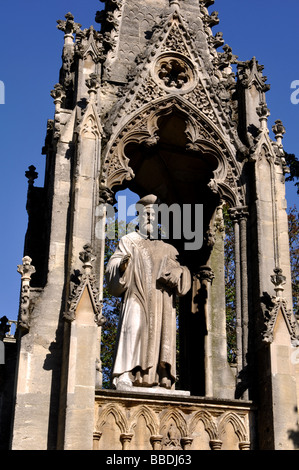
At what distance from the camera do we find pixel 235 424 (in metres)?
13.7

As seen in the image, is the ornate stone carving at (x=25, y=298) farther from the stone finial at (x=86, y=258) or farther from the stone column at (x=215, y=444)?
the stone column at (x=215, y=444)

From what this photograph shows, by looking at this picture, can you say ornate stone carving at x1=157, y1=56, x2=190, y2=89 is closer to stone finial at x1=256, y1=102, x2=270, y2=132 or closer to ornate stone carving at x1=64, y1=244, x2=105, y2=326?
stone finial at x1=256, y1=102, x2=270, y2=132

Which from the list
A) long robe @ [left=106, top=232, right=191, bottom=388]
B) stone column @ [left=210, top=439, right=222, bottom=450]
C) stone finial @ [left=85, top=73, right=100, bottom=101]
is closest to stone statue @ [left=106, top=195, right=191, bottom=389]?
long robe @ [left=106, top=232, right=191, bottom=388]

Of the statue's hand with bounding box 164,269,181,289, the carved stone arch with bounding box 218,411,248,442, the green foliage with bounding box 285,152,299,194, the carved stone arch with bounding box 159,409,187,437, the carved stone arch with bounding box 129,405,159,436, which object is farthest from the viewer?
the green foliage with bounding box 285,152,299,194

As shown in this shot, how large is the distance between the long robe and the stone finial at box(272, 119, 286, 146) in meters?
2.84

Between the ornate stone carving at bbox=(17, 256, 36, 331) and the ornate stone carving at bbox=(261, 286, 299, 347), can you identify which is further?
the ornate stone carving at bbox=(261, 286, 299, 347)

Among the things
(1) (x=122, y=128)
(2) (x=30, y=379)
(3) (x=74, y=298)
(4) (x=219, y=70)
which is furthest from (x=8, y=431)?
(4) (x=219, y=70)

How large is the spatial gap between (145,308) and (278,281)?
6.98 ft

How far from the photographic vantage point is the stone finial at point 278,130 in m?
16.0

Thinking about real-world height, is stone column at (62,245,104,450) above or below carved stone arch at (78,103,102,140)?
below

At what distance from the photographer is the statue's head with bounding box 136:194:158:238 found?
50.9ft
